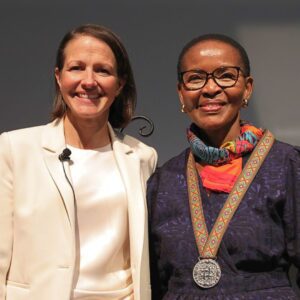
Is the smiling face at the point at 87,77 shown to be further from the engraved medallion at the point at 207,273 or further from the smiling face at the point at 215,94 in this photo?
the engraved medallion at the point at 207,273

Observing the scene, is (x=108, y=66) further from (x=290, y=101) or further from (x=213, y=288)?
(x=290, y=101)

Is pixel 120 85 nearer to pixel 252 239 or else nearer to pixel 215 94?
pixel 215 94

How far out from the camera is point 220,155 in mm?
2266

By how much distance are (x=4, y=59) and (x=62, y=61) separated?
1280 mm

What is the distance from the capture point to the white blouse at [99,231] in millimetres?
2236

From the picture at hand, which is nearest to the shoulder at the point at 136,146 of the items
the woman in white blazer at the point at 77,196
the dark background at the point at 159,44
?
the woman in white blazer at the point at 77,196

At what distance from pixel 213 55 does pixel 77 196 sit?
2.01 ft

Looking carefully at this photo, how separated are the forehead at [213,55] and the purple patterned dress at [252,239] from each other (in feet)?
1.00

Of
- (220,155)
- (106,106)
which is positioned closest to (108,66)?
(106,106)

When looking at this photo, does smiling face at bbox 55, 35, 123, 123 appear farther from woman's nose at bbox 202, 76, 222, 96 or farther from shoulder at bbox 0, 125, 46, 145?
woman's nose at bbox 202, 76, 222, 96

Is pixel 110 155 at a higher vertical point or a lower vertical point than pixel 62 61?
lower

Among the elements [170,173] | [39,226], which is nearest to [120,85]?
[170,173]

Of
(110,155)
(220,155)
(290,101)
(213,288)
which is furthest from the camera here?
(290,101)

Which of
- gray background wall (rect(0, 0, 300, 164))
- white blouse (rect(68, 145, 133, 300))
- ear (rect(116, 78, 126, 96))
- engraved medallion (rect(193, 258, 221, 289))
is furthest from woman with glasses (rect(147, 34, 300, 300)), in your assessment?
gray background wall (rect(0, 0, 300, 164))
